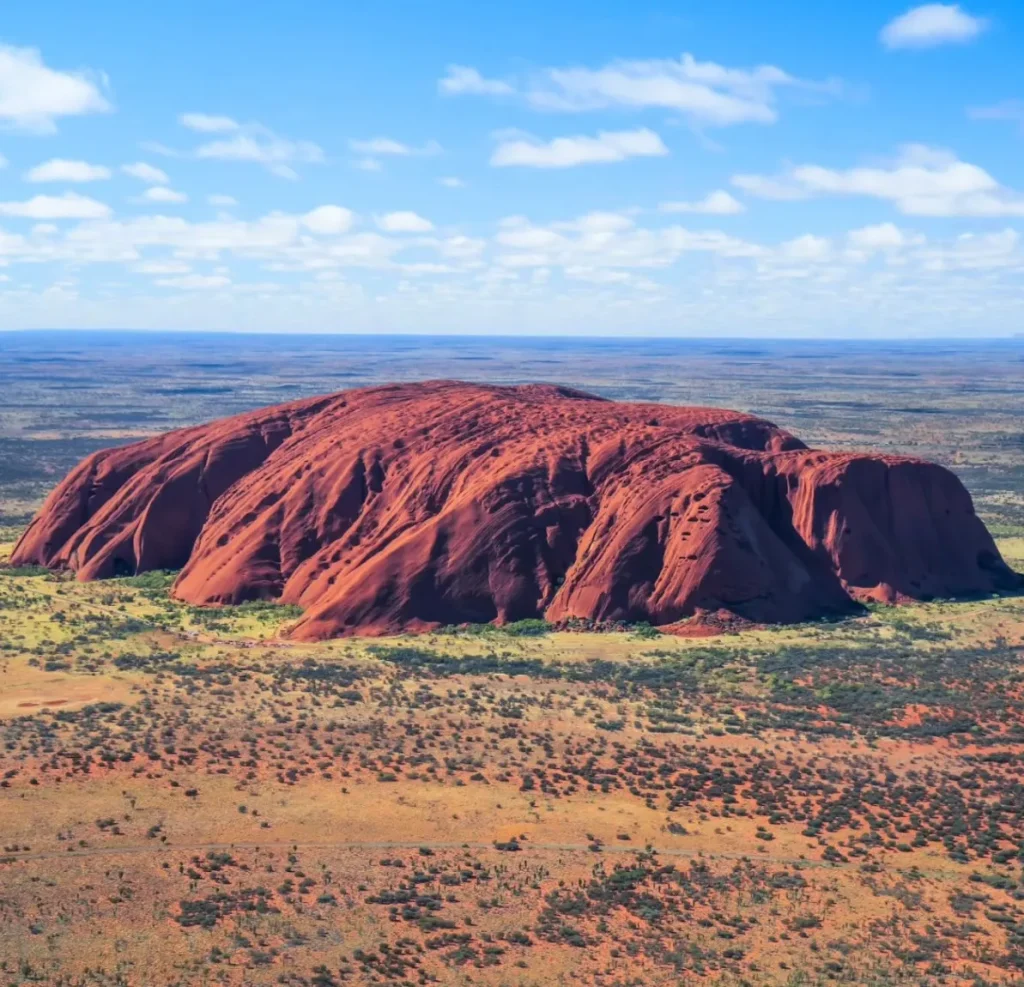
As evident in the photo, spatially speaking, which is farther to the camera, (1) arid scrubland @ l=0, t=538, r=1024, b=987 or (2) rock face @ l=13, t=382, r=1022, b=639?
(2) rock face @ l=13, t=382, r=1022, b=639

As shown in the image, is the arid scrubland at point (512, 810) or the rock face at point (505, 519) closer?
the arid scrubland at point (512, 810)

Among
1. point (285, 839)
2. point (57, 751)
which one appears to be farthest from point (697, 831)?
point (57, 751)

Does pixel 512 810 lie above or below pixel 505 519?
below

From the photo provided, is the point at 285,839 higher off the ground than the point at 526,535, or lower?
lower

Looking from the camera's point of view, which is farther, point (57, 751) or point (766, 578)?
point (766, 578)

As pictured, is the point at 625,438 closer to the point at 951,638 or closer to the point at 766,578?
the point at 766,578

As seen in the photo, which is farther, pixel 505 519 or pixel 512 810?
pixel 505 519

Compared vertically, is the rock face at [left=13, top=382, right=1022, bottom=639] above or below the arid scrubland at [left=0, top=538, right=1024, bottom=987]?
above

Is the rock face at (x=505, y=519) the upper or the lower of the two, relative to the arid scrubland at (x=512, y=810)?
upper
